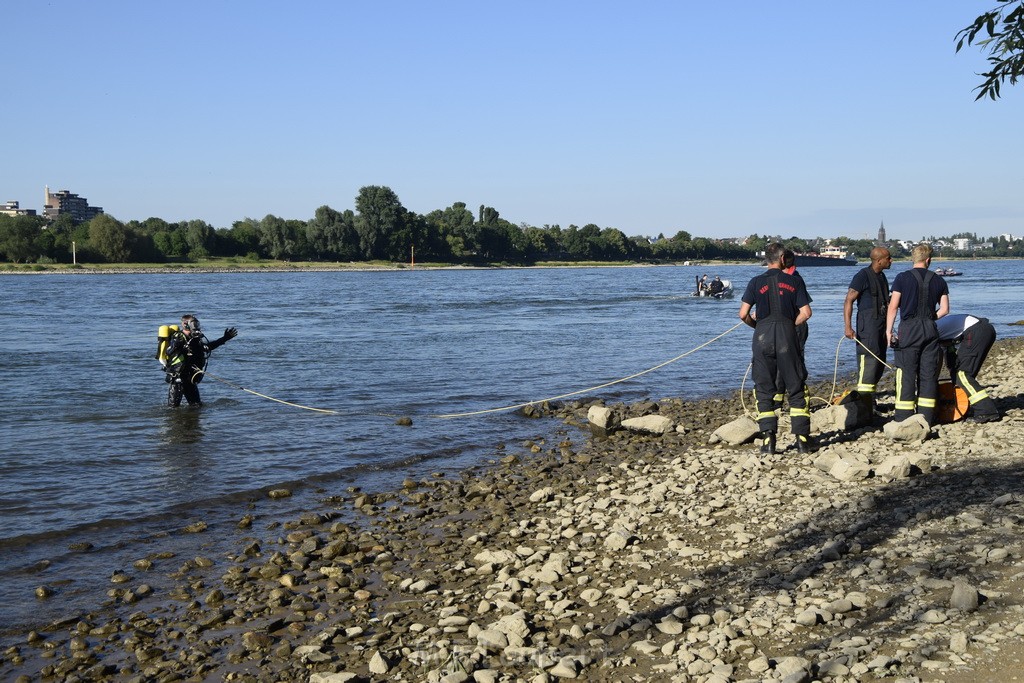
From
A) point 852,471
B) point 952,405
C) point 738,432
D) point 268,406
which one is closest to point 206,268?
point 268,406

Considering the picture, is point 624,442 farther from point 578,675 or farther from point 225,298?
point 225,298

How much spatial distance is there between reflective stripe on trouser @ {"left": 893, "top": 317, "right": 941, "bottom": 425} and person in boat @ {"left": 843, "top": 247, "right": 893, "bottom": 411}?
51 centimetres

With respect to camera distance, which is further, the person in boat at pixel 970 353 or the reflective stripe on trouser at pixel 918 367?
the person in boat at pixel 970 353

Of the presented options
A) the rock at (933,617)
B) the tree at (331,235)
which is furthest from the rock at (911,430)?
the tree at (331,235)

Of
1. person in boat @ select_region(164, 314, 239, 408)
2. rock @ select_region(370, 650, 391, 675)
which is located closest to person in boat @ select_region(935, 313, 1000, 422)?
rock @ select_region(370, 650, 391, 675)

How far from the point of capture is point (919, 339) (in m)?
10.4

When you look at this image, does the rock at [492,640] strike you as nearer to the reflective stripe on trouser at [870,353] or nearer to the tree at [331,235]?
the reflective stripe on trouser at [870,353]

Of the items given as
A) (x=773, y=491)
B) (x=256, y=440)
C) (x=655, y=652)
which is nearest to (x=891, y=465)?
(x=773, y=491)

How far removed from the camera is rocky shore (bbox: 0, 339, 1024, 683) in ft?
16.9

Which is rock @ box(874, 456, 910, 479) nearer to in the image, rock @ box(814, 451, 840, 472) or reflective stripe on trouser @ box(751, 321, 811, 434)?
rock @ box(814, 451, 840, 472)

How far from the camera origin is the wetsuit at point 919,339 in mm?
10367

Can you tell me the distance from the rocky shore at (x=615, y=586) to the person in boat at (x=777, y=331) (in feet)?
2.14

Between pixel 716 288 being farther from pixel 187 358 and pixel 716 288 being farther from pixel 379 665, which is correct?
pixel 379 665

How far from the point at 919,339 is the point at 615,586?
5853 mm
